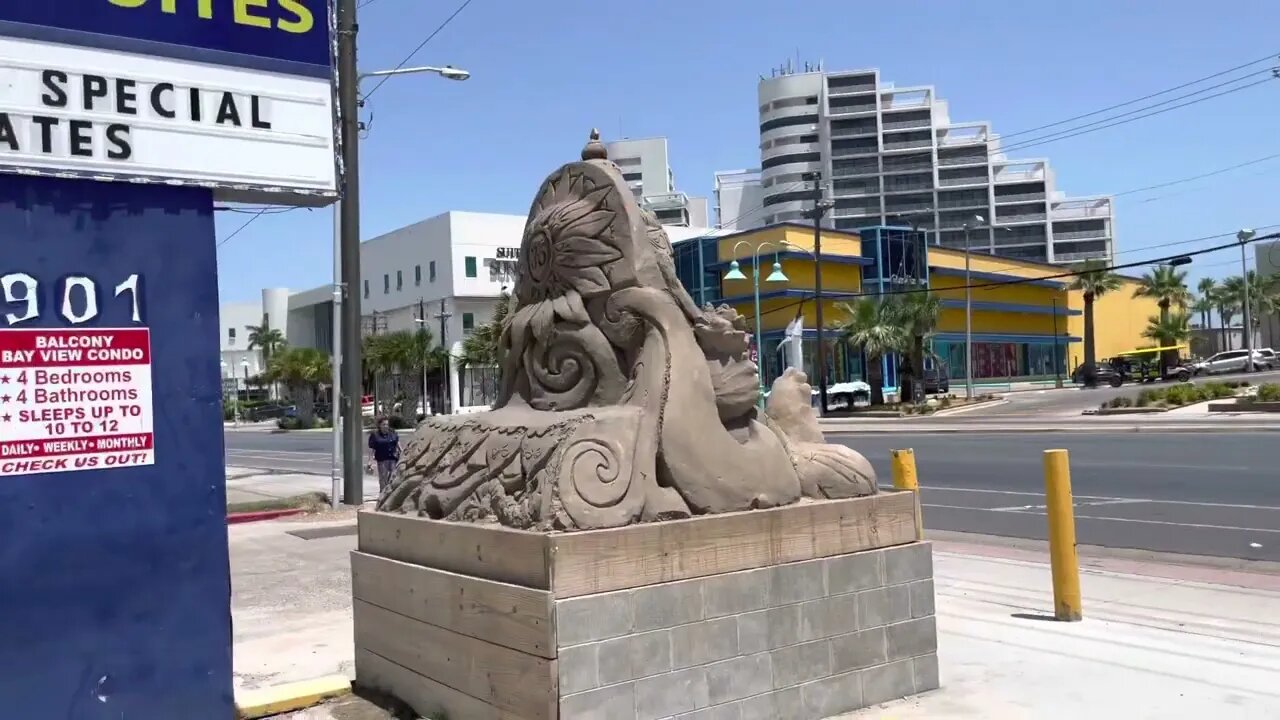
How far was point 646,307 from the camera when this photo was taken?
16.8 feet

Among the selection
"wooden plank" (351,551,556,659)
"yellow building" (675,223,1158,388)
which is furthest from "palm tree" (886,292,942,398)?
"wooden plank" (351,551,556,659)

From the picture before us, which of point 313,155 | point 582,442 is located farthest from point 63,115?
point 582,442

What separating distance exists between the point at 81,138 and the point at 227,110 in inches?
25.6

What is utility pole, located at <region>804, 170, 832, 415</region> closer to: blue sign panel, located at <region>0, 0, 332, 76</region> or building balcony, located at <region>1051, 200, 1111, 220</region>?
blue sign panel, located at <region>0, 0, 332, 76</region>

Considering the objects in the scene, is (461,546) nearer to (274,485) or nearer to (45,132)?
(45,132)

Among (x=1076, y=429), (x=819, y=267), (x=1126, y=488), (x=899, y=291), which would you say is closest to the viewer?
(x=1126, y=488)

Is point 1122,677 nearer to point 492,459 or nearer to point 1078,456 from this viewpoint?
point 492,459

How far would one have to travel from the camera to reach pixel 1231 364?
53.2m

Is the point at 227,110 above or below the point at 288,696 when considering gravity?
above

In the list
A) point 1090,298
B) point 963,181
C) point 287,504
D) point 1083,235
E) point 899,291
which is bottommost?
point 287,504

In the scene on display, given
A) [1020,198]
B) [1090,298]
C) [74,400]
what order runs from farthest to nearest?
[1020,198]
[1090,298]
[74,400]

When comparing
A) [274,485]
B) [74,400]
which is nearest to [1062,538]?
[74,400]

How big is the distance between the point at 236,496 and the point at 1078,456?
15746mm

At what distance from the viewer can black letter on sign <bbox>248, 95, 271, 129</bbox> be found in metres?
4.96
